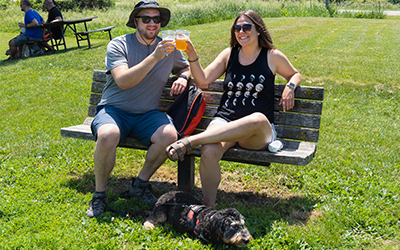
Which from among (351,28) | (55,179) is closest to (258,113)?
(55,179)

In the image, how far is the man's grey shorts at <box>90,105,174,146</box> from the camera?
3.52 meters

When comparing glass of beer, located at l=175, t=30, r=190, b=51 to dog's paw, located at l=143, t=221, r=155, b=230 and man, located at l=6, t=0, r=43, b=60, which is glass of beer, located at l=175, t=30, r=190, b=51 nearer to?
dog's paw, located at l=143, t=221, r=155, b=230

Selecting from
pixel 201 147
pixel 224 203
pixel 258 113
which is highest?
pixel 258 113

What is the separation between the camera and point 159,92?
3.80 meters

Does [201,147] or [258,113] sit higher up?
[258,113]

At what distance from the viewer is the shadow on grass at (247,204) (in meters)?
3.26

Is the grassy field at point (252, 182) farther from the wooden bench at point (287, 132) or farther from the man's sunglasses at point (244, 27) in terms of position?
the man's sunglasses at point (244, 27)

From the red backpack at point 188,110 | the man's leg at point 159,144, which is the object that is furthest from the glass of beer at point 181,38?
the man's leg at point 159,144

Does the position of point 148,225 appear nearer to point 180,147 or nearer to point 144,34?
point 180,147

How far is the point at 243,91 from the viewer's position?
3.61 metres

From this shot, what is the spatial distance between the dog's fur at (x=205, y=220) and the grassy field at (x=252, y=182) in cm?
10

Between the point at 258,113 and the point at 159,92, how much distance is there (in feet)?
3.57

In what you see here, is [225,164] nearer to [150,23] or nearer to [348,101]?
[150,23]

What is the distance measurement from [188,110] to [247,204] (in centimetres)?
109
